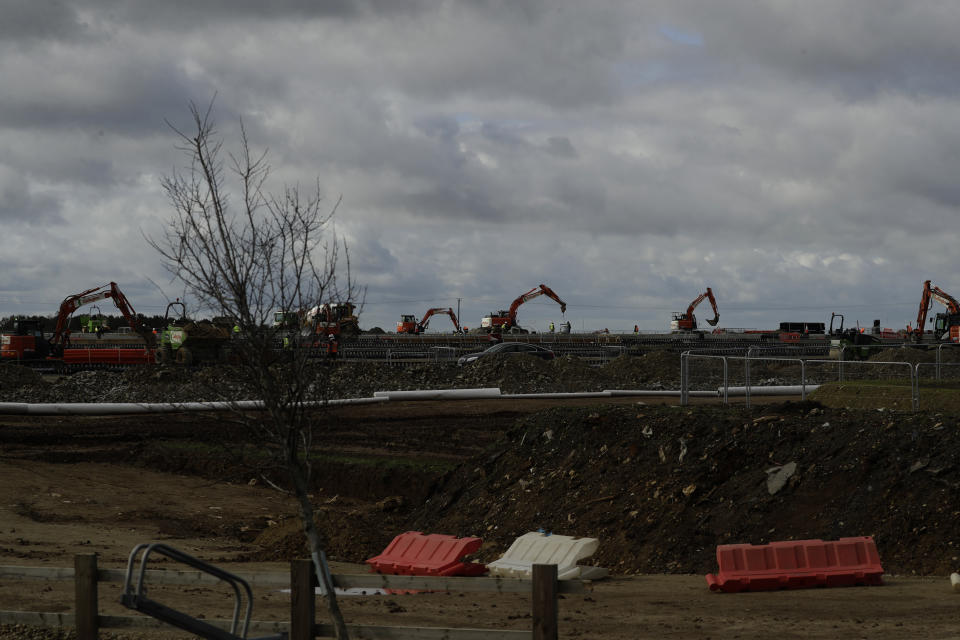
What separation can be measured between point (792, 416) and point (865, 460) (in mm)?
2226

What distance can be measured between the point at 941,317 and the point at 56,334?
57.7m

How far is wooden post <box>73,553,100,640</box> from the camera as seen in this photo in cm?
797

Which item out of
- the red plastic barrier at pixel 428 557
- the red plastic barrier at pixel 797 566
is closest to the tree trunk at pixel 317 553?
the red plastic barrier at pixel 428 557

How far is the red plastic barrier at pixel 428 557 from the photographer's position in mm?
12562

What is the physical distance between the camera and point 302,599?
7.42 meters

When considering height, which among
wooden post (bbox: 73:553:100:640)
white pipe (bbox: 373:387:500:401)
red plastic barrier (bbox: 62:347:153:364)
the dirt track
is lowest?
the dirt track

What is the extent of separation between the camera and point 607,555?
1466 centimetres

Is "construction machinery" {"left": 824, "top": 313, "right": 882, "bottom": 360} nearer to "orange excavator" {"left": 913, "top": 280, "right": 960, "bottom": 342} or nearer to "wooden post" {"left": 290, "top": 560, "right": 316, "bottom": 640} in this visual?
"orange excavator" {"left": 913, "top": 280, "right": 960, "bottom": 342}

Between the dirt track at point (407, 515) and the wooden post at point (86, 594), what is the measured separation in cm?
211

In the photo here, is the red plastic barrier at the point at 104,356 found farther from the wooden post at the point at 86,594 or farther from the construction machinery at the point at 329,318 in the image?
the wooden post at the point at 86,594

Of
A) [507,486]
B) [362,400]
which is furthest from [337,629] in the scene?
[362,400]

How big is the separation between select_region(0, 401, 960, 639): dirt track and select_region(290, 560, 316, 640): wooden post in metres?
2.49

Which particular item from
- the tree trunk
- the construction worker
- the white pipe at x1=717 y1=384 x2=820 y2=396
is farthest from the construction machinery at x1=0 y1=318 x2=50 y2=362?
the tree trunk

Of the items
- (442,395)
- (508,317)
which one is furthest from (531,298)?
(442,395)
